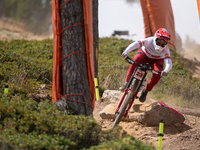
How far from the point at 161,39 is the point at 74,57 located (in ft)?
6.86

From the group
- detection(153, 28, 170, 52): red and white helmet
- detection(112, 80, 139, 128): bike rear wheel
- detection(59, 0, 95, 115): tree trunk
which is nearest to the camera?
detection(59, 0, 95, 115): tree trunk

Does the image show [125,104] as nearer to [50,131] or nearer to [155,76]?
[155,76]

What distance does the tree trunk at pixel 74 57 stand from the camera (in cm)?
481

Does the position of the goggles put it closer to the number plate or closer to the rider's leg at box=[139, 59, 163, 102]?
the rider's leg at box=[139, 59, 163, 102]

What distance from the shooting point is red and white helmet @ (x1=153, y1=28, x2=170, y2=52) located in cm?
588

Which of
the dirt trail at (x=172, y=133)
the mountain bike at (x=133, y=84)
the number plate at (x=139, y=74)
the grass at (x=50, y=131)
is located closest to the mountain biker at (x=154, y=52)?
the mountain bike at (x=133, y=84)

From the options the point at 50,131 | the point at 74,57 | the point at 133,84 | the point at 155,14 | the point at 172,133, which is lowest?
the point at 172,133

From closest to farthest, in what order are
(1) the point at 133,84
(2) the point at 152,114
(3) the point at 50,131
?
1. (3) the point at 50,131
2. (1) the point at 133,84
3. (2) the point at 152,114

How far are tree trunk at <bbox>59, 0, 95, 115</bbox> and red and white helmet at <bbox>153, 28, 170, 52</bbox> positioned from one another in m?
1.85

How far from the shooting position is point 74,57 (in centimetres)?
481

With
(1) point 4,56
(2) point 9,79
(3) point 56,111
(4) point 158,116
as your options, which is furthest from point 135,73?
(1) point 4,56

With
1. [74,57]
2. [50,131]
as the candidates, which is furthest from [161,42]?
[50,131]

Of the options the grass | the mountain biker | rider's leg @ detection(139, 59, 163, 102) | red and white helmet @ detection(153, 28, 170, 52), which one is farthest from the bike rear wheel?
the grass

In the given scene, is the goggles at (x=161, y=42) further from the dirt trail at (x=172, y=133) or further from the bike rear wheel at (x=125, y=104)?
the dirt trail at (x=172, y=133)
